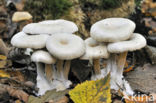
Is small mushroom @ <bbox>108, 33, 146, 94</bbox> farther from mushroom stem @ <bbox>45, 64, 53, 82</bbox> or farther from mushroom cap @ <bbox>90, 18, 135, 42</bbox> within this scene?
mushroom stem @ <bbox>45, 64, 53, 82</bbox>

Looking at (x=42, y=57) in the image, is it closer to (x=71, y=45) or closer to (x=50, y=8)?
(x=71, y=45)

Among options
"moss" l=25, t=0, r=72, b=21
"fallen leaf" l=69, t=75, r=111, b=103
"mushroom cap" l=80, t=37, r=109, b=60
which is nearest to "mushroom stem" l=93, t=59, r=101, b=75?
"mushroom cap" l=80, t=37, r=109, b=60

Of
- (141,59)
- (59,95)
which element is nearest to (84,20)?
(141,59)

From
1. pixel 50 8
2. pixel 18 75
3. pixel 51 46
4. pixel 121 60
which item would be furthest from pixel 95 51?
pixel 50 8

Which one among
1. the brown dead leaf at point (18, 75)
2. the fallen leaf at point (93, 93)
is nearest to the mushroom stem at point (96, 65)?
the fallen leaf at point (93, 93)

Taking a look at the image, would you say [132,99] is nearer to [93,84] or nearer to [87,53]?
[93,84]

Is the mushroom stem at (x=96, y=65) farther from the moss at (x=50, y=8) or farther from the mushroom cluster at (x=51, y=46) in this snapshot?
the moss at (x=50, y=8)
